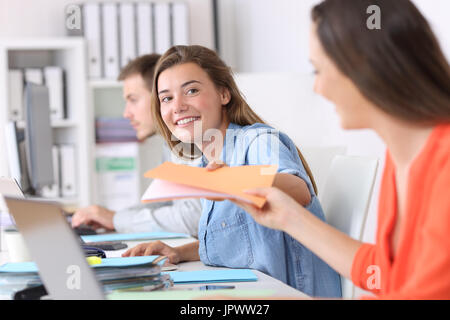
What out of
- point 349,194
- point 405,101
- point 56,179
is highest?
point 405,101

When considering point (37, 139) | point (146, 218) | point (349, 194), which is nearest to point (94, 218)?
point (146, 218)

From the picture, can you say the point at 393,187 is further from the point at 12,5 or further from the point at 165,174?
the point at 12,5

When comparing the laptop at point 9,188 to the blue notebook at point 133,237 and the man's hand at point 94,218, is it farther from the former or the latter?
the man's hand at point 94,218

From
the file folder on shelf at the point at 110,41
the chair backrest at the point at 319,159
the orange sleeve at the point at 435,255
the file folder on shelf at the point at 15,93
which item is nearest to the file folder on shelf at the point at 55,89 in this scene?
the file folder on shelf at the point at 15,93

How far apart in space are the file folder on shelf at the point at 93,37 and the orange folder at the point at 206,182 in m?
2.61

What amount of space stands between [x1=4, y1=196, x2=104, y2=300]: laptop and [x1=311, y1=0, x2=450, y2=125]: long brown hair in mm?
448

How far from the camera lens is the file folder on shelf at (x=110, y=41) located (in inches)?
142

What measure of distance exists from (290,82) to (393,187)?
209 centimetres

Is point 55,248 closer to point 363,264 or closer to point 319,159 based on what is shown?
point 363,264

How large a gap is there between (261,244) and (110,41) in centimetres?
246

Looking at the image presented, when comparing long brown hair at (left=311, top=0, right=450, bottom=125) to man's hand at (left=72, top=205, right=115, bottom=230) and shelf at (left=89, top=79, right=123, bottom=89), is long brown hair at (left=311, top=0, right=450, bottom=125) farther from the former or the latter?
shelf at (left=89, top=79, right=123, bottom=89)

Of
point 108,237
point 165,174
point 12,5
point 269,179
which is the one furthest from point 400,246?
point 12,5

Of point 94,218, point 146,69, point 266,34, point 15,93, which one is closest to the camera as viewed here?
point 94,218

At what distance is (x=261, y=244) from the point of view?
1452 mm
